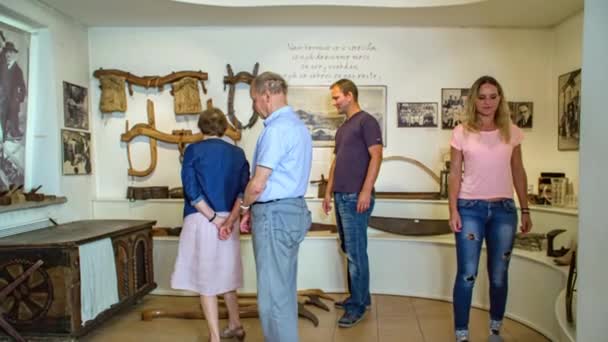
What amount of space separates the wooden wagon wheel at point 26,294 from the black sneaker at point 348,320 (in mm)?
1741

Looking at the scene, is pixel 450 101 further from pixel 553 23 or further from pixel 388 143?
pixel 553 23

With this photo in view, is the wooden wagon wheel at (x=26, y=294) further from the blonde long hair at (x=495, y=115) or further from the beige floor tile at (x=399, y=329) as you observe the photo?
the blonde long hair at (x=495, y=115)

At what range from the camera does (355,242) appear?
3062mm

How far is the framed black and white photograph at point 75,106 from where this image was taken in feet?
12.5

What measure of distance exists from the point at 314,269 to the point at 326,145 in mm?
1102

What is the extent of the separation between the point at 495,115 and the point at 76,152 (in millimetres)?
3214

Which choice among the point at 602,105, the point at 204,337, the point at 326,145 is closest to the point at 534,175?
the point at 326,145

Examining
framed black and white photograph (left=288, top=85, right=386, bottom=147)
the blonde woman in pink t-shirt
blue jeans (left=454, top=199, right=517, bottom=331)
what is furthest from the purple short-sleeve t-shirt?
framed black and white photograph (left=288, top=85, right=386, bottom=147)

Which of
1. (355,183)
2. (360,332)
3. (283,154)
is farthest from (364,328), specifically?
(283,154)

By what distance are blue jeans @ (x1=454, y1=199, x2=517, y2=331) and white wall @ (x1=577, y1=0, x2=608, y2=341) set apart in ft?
2.49

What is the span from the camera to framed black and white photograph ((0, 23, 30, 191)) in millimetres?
3242

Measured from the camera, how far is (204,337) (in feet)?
9.64

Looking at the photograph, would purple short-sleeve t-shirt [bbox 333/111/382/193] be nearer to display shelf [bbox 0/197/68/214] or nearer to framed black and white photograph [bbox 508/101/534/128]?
framed black and white photograph [bbox 508/101/534/128]

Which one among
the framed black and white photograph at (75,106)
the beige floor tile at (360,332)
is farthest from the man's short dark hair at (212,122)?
the framed black and white photograph at (75,106)
